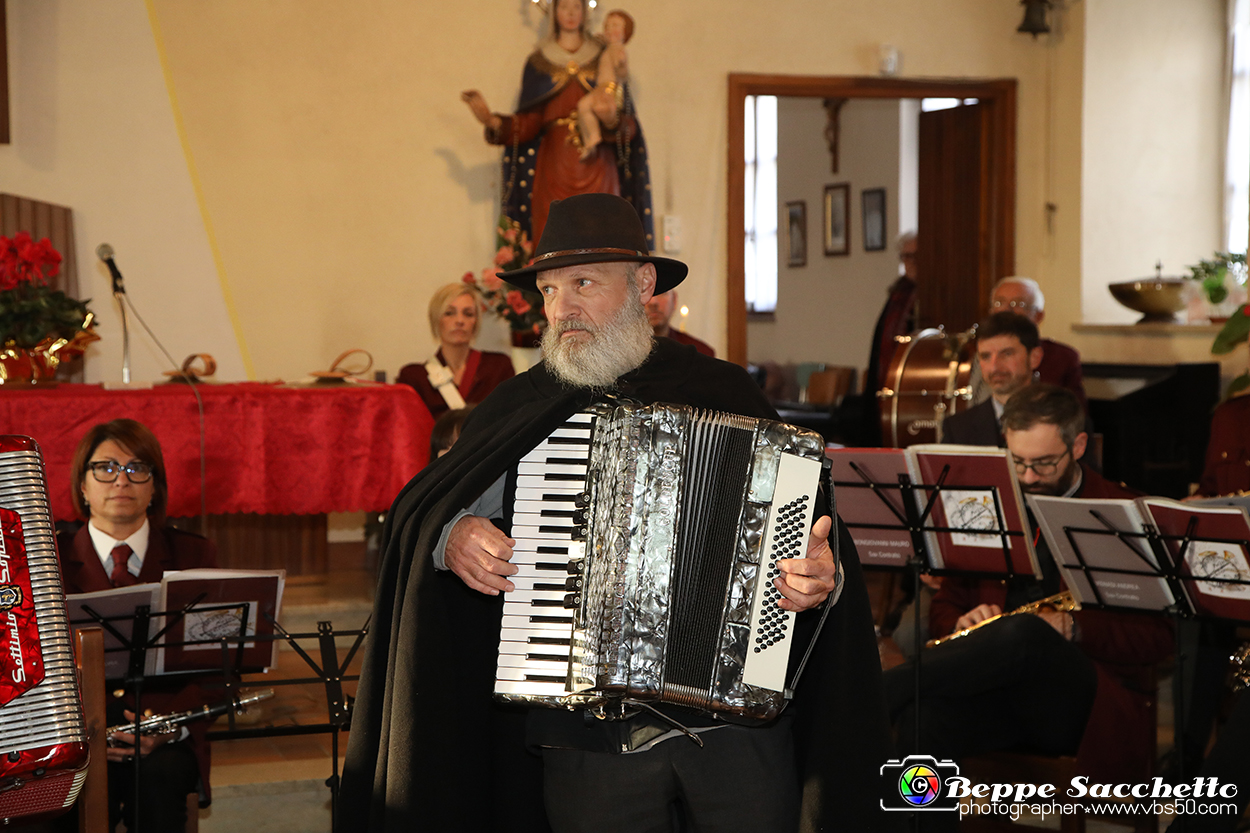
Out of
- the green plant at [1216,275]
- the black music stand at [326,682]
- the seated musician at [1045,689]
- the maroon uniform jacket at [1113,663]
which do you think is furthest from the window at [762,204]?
the black music stand at [326,682]

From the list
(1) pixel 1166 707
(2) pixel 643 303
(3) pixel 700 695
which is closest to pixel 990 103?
(1) pixel 1166 707

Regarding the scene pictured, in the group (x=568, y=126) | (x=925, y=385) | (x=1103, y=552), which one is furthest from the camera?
(x=568, y=126)

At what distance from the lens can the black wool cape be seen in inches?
95.0

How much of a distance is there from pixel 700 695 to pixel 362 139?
5.98 meters

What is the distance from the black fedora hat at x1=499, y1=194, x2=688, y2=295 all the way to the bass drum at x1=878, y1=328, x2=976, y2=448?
4.68 m

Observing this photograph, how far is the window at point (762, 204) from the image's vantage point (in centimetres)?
1282

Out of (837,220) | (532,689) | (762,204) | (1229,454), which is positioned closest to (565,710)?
(532,689)

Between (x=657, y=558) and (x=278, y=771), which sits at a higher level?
(x=657, y=558)

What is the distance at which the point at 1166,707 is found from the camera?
16.6ft

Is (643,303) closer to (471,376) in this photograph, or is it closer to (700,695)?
(700,695)

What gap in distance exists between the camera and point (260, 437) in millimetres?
5391

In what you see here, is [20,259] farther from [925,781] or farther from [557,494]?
[925,781]

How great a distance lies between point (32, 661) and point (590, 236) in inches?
53.2

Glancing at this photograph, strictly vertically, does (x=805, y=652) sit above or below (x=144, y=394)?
below
